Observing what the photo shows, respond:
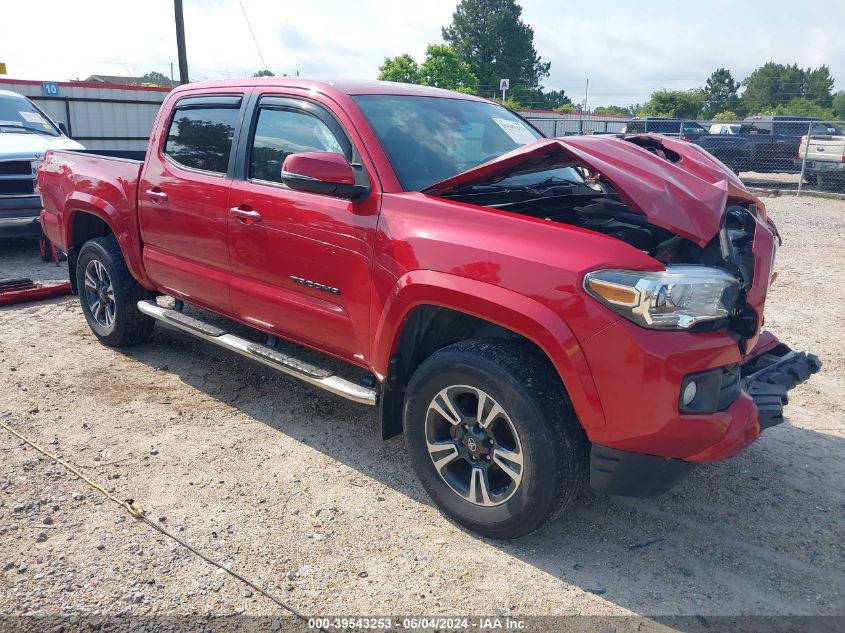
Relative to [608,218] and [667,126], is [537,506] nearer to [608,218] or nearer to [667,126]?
[608,218]

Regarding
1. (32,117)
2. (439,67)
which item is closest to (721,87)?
(439,67)

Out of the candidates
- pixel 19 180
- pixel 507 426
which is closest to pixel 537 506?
pixel 507 426

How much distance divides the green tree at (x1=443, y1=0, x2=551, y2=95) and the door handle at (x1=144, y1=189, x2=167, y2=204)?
253 feet

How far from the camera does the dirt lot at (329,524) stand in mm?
2822

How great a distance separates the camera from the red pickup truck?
8.84 ft

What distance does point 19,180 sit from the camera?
853cm

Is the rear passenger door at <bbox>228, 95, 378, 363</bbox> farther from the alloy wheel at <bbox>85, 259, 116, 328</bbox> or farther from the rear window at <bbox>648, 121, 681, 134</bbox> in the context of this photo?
the rear window at <bbox>648, 121, 681, 134</bbox>

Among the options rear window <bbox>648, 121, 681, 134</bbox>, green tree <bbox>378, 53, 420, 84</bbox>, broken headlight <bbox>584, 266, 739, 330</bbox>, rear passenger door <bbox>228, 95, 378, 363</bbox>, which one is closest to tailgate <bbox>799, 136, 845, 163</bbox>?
rear window <bbox>648, 121, 681, 134</bbox>

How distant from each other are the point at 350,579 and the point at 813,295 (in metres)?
6.03

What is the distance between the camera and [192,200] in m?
4.39

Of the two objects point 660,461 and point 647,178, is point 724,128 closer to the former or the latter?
point 647,178

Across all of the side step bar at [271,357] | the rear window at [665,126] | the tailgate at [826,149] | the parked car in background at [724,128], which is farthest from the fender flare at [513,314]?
the parked car in background at [724,128]

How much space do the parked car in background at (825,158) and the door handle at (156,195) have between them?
15.5 metres

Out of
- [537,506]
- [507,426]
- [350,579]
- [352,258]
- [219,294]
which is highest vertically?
[352,258]
